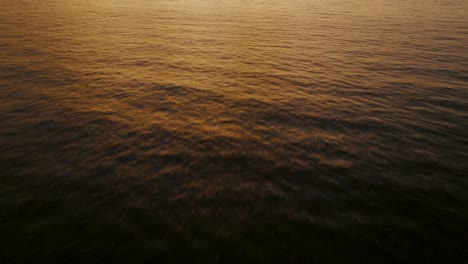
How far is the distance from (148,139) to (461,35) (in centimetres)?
2387

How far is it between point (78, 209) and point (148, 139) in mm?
2426

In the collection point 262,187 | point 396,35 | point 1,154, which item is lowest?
point 1,154

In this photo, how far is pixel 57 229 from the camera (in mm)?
4152

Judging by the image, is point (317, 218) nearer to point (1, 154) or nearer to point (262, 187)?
point (262, 187)

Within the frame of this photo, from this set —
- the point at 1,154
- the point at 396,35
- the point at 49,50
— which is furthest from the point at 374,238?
the point at 396,35

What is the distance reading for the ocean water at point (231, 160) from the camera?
4.00 meters

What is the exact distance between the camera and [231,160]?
592cm

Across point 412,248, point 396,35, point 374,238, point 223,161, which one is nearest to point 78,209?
point 223,161

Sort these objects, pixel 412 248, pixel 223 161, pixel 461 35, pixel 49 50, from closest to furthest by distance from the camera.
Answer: pixel 412 248 < pixel 223 161 < pixel 49 50 < pixel 461 35

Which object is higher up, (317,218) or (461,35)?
(461,35)

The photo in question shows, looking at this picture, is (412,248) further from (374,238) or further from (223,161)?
(223,161)

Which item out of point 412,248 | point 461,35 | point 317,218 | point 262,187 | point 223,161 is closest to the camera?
point 412,248

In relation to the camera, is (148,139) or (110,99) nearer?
(148,139)

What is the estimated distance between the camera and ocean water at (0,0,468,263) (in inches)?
158
